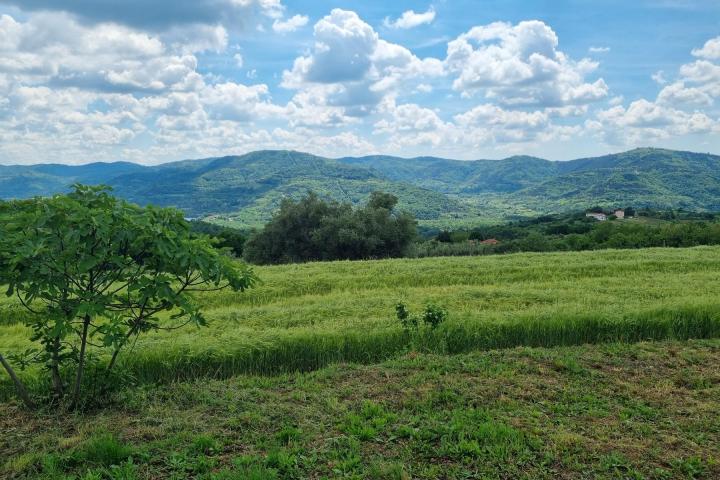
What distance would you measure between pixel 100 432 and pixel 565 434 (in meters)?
6.73

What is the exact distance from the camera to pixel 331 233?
46719mm

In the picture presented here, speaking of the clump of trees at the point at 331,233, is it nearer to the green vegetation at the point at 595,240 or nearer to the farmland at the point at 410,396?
the green vegetation at the point at 595,240

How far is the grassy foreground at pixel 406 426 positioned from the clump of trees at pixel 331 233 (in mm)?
35888

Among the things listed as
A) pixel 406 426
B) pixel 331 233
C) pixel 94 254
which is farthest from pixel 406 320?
pixel 331 233

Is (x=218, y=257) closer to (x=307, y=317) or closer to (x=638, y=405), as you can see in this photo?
(x=307, y=317)

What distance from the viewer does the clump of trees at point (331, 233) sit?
4603 centimetres

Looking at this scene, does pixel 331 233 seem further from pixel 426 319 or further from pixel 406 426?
pixel 406 426

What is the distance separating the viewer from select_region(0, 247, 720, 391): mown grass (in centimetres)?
980

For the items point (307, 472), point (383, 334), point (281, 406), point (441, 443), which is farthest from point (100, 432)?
point (383, 334)

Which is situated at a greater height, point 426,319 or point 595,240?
point 426,319

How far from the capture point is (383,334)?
10.7 meters

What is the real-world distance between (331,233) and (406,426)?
132 ft

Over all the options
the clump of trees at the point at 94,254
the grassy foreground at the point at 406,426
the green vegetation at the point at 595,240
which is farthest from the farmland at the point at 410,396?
the green vegetation at the point at 595,240

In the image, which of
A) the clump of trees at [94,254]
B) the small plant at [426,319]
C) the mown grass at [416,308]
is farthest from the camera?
the small plant at [426,319]
